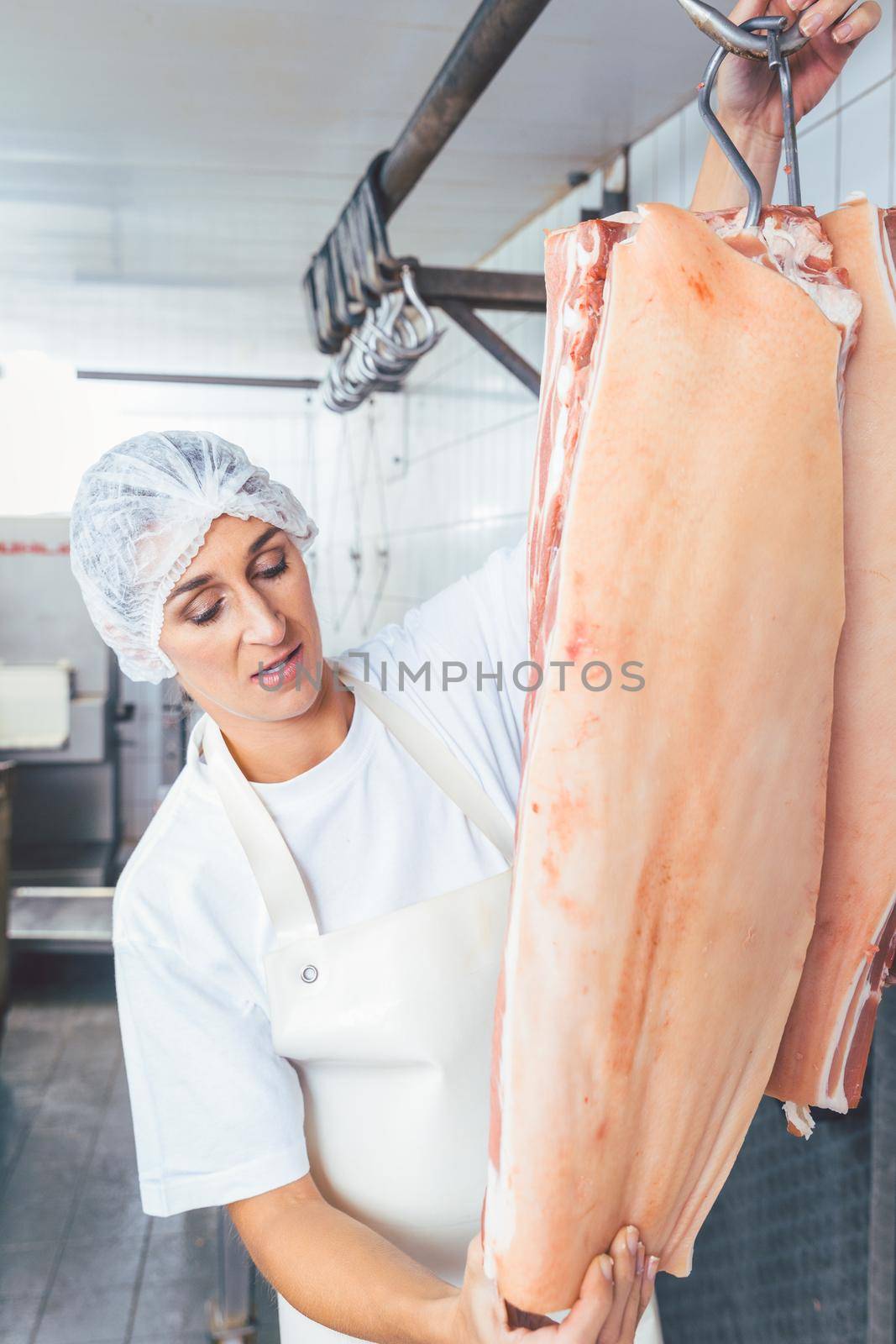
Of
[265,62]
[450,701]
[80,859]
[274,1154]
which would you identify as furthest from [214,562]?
[80,859]

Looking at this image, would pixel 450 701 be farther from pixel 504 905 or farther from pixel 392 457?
pixel 392 457

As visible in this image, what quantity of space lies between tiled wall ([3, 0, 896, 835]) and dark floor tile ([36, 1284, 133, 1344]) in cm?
228

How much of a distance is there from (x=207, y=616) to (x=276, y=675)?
0.10 m

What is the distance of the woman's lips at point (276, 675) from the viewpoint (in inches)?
47.3

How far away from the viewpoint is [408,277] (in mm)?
2160

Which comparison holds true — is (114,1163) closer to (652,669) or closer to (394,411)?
(652,669)

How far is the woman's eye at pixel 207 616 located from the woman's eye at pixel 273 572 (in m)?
0.06

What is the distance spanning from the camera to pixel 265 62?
86.9 inches

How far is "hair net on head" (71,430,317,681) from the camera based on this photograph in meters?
1.24

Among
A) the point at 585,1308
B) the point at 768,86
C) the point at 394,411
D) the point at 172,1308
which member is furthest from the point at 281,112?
the point at 172,1308

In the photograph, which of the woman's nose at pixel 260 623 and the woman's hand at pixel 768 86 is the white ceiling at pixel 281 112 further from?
the woman's nose at pixel 260 623

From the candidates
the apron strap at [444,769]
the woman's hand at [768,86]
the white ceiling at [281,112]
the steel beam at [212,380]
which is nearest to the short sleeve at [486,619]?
the apron strap at [444,769]

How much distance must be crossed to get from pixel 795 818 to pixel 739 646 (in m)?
0.16

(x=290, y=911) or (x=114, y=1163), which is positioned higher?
(x=290, y=911)
